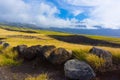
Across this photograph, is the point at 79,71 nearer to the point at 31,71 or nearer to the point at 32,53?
the point at 31,71

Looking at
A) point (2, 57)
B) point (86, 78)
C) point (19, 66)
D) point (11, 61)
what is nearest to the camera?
point (86, 78)

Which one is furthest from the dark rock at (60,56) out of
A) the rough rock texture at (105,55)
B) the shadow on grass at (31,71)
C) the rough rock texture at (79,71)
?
the rough rock texture at (79,71)

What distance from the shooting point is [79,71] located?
17.1 metres

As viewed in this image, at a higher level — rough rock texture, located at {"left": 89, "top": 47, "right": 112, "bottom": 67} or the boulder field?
rough rock texture, located at {"left": 89, "top": 47, "right": 112, "bottom": 67}

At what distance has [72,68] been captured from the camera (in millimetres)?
17531

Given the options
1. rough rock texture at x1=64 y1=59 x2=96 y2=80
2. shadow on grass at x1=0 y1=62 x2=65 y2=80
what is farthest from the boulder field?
shadow on grass at x1=0 y1=62 x2=65 y2=80

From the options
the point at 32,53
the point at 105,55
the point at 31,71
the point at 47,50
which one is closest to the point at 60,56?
the point at 31,71

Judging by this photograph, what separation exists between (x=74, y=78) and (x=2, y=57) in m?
11.3

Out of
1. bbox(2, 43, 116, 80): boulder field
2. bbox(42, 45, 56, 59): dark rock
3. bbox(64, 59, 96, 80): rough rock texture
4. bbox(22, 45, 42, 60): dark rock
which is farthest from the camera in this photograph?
bbox(22, 45, 42, 60): dark rock

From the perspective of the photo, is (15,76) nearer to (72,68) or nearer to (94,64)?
(72,68)

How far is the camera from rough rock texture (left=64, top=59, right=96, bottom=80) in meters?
16.9

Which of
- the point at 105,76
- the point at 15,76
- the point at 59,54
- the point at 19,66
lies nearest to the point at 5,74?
the point at 15,76

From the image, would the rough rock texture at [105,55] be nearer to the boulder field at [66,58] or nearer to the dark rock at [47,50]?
the boulder field at [66,58]

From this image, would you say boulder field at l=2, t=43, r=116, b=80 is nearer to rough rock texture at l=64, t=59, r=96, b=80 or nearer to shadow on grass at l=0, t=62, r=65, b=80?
rough rock texture at l=64, t=59, r=96, b=80
